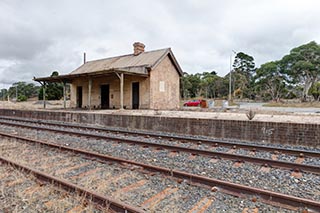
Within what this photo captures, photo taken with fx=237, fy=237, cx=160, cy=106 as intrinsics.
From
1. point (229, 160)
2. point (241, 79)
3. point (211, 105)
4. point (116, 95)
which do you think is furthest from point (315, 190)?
point (241, 79)

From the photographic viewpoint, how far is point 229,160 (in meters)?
Result: 5.54

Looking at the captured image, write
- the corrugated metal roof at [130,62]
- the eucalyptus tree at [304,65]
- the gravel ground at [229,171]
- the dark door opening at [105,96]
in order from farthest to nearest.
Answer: the eucalyptus tree at [304,65] < the dark door opening at [105,96] < the corrugated metal roof at [130,62] < the gravel ground at [229,171]

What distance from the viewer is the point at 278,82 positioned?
43688 millimetres

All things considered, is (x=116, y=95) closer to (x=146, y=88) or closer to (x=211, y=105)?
(x=146, y=88)

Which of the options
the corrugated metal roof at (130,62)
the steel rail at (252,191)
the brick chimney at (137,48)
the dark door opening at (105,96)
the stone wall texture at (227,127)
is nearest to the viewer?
the steel rail at (252,191)

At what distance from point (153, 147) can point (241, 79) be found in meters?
49.2

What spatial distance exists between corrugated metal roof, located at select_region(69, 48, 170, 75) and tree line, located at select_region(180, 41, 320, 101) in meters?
22.8

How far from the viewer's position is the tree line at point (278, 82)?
39.0 metres

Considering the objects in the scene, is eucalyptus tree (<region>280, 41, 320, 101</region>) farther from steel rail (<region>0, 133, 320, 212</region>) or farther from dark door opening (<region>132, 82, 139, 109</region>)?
steel rail (<region>0, 133, 320, 212</region>)

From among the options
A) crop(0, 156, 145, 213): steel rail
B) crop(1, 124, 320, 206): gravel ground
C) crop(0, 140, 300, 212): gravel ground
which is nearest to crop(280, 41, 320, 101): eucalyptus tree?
crop(1, 124, 320, 206): gravel ground

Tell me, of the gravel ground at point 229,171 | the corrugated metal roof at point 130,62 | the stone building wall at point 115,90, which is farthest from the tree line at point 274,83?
the gravel ground at point 229,171

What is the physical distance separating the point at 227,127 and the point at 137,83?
41.2ft

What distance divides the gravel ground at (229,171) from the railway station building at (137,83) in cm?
1181

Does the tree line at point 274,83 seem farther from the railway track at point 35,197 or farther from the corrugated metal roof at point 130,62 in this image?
the railway track at point 35,197
